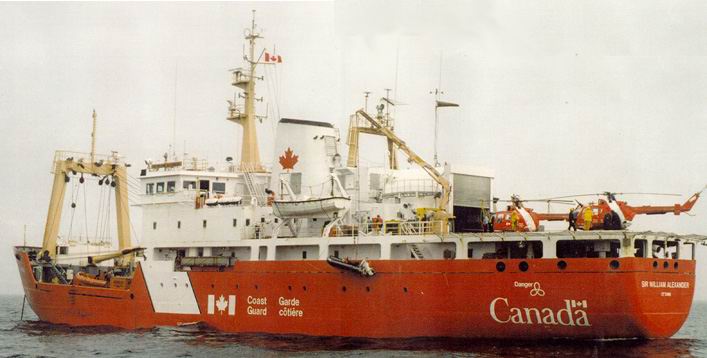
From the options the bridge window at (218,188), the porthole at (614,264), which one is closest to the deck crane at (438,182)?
the porthole at (614,264)

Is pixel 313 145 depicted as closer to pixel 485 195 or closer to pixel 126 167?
pixel 485 195

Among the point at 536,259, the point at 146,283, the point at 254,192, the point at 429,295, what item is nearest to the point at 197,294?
the point at 146,283

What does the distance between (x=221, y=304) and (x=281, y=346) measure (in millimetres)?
4765

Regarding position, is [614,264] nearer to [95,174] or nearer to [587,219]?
[587,219]

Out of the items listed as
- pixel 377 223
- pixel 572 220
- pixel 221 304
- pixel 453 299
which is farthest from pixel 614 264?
pixel 221 304

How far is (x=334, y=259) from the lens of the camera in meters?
26.0

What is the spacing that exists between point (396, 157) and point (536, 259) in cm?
1175

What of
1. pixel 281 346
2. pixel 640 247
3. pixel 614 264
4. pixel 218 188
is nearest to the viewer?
pixel 614 264

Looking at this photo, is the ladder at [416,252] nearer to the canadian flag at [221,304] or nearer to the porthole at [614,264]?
the porthole at [614,264]

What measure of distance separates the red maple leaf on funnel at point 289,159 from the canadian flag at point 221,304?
556 cm

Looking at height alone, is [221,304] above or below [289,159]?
below

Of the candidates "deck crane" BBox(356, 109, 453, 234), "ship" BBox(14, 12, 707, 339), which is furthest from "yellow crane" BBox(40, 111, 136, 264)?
"deck crane" BBox(356, 109, 453, 234)

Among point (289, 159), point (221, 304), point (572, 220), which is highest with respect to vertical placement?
point (289, 159)

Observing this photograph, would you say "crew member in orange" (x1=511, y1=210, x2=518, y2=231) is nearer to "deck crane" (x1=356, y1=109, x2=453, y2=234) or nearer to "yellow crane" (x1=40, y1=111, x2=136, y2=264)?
"deck crane" (x1=356, y1=109, x2=453, y2=234)
